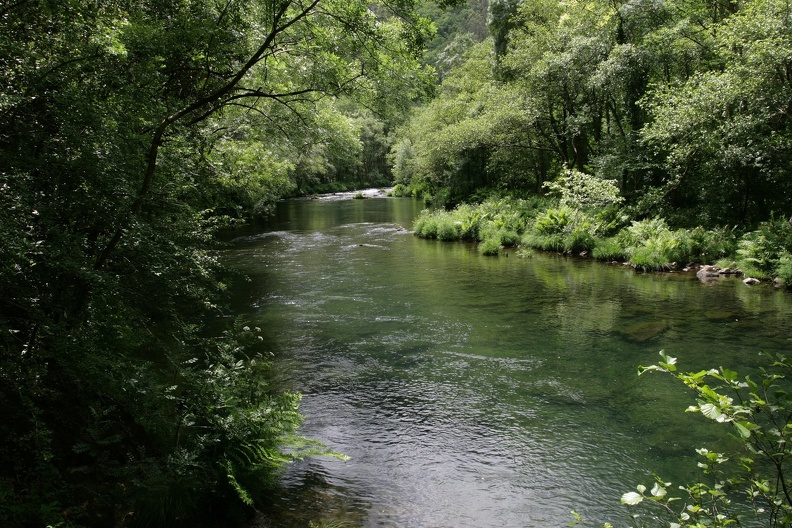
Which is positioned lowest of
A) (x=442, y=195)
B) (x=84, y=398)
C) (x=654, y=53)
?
(x=84, y=398)

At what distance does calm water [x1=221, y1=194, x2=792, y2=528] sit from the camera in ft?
17.5

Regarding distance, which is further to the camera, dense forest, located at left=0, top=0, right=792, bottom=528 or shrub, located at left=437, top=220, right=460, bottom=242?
shrub, located at left=437, top=220, right=460, bottom=242

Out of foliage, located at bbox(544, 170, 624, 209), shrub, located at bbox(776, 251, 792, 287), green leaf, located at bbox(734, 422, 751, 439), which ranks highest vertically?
foliage, located at bbox(544, 170, 624, 209)

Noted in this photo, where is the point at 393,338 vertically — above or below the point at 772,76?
below

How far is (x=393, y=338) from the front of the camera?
1030 centimetres

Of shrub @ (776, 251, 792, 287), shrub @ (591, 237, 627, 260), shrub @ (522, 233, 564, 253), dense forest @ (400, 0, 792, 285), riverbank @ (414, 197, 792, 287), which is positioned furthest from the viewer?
shrub @ (522, 233, 564, 253)

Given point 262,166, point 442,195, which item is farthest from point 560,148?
point 262,166

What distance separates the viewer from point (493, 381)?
811cm

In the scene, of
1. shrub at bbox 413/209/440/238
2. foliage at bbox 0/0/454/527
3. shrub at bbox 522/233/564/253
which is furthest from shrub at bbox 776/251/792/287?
shrub at bbox 413/209/440/238

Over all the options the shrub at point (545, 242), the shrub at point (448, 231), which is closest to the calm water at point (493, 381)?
the shrub at point (545, 242)

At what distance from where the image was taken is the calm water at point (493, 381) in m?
5.35

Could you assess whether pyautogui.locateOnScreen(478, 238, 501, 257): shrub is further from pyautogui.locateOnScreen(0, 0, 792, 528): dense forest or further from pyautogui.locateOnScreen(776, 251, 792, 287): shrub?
pyautogui.locateOnScreen(776, 251, 792, 287): shrub

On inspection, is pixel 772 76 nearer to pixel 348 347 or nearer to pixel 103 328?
pixel 348 347

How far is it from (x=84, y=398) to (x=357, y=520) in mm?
2810
